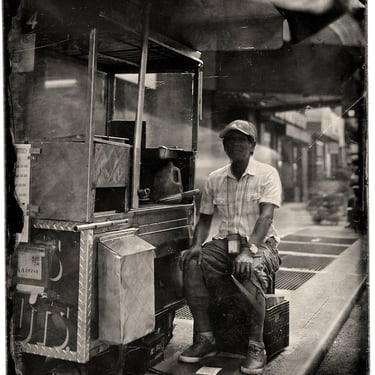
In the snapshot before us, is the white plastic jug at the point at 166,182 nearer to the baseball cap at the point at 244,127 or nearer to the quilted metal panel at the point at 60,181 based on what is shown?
the baseball cap at the point at 244,127

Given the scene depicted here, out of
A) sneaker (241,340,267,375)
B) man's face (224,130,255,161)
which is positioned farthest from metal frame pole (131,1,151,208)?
sneaker (241,340,267,375)

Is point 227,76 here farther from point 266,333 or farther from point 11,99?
point 266,333

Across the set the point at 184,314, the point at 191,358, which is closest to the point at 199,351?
the point at 191,358

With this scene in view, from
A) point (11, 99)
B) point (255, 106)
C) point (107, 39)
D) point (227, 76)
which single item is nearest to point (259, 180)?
point (255, 106)

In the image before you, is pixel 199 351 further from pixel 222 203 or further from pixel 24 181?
pixel 24 181

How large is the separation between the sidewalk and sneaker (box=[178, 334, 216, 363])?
0.05 m

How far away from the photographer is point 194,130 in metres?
3.32

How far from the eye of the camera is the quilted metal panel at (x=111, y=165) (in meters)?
2.86

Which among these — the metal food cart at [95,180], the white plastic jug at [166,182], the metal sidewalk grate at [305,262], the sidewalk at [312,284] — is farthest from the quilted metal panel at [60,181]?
the metal sidewalk grate at [305,262]

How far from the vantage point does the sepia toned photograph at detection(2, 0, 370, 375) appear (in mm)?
2844

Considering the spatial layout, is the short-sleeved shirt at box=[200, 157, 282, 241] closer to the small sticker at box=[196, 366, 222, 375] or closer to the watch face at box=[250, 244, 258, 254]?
the watch face at box=[250, 244, 258, 254]

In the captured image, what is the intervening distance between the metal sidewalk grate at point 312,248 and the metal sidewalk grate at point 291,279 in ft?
0.44

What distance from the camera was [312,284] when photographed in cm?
319

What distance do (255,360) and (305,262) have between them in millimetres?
627
